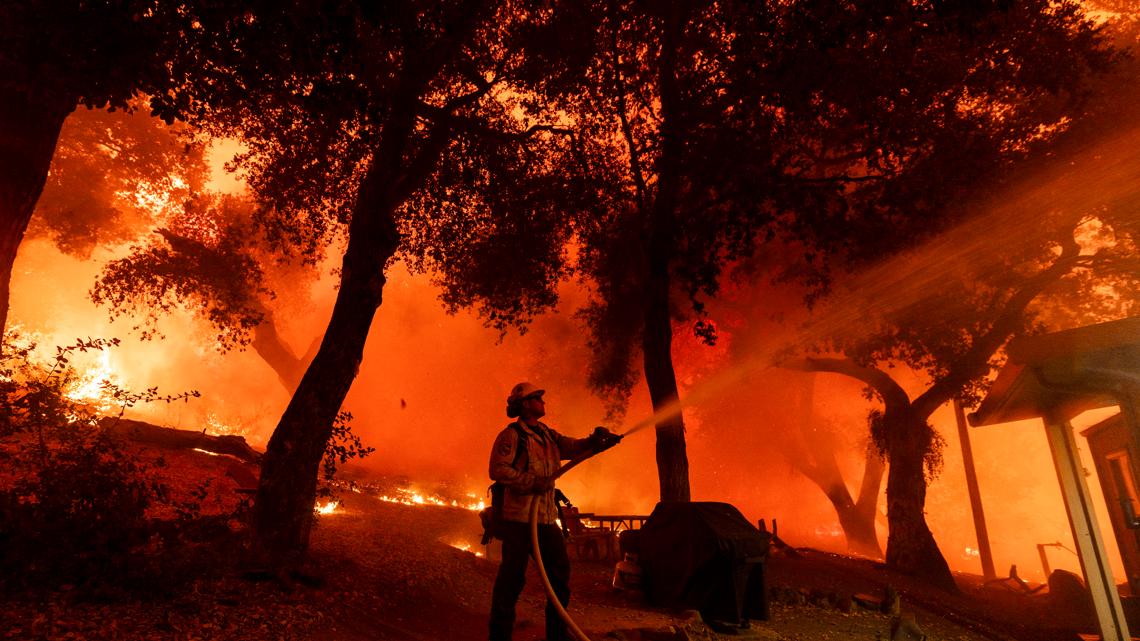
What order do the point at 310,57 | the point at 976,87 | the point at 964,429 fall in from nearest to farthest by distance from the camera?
the point at 310,57 < the point at 976,87 < the point at 964,429

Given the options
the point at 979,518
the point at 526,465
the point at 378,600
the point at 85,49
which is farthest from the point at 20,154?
the point at 979,518

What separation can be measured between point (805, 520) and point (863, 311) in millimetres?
31476

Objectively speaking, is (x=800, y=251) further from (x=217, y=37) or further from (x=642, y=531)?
(x=217, y=37)

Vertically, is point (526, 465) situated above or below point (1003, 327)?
below

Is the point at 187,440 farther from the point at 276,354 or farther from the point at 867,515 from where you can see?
the point at 867,515

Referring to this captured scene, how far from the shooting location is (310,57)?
720 cm

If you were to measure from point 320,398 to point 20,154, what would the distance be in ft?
15.0

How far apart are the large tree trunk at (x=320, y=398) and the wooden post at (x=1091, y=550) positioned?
31.6 feet

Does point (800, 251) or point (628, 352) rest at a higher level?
point (800, 251)

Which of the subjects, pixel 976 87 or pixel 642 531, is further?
pixel 976 87

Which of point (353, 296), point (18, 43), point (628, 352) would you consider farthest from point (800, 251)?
point (18, 43)

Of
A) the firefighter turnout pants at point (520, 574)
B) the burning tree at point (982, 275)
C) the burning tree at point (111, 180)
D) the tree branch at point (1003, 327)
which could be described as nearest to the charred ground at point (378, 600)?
the firefighter turnout pants at point (520, 574)

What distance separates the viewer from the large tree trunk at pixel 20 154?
264 inches

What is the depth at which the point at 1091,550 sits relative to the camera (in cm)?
730
